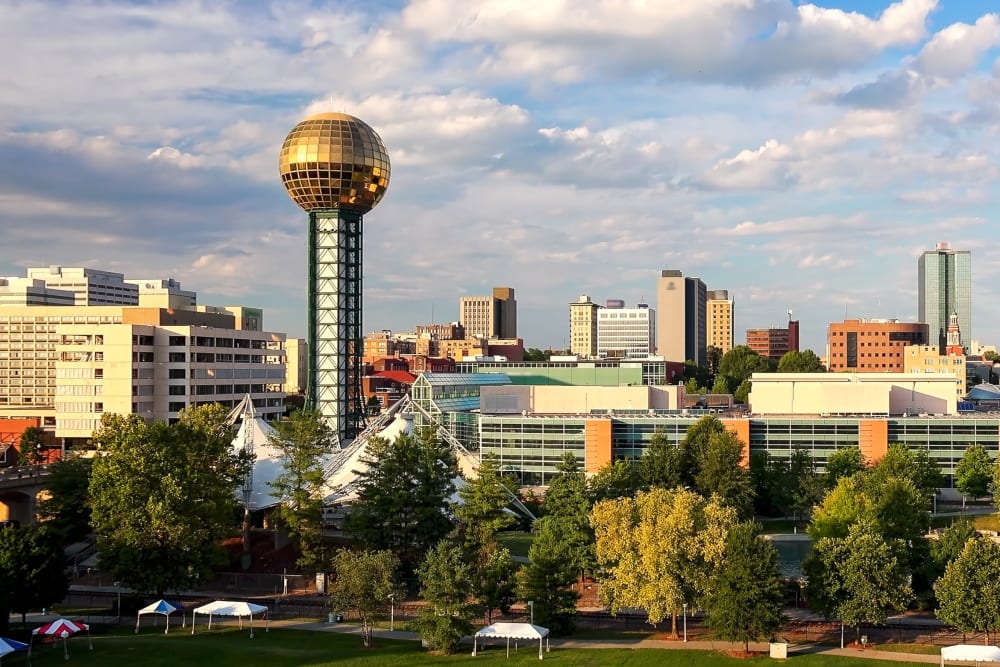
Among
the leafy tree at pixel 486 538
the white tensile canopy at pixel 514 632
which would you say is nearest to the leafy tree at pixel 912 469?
the leafy tree at pixel 486 538

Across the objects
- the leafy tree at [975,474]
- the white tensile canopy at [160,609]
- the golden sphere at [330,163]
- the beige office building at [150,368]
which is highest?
the golden sphere at [330,163]

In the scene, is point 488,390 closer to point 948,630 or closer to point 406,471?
point 406,471

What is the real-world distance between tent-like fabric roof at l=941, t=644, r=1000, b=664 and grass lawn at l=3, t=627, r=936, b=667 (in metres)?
3.67

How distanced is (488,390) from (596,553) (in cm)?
6453

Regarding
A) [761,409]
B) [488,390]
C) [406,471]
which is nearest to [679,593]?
[406,471]

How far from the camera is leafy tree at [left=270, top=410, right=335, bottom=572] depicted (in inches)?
2842

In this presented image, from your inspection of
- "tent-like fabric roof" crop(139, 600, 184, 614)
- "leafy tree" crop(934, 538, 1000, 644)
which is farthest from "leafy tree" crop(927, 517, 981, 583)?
"tent-like fabric roof" crop(139, 600, 184, 614)

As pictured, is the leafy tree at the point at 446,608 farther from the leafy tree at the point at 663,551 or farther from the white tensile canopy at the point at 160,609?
the white tensile canopy at the point at 160,609

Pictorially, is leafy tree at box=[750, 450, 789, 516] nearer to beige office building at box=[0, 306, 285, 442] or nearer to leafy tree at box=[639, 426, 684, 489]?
leafy tree at box=[639, 426, 684, 489]

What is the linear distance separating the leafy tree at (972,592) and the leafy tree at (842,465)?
41163 mm

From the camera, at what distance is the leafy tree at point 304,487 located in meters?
72.2

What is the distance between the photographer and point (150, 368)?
132125 mm

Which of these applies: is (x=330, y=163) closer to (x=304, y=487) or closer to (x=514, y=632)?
(x=304, y=487)

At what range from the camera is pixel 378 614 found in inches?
2261
